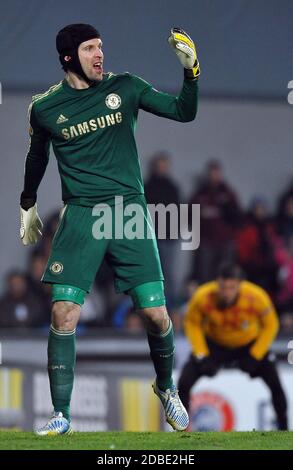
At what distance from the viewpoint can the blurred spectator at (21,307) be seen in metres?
11.8

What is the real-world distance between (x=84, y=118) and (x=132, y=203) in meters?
0.48

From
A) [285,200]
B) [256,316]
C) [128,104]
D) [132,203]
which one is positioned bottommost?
[132,203]

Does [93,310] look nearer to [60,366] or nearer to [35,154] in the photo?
[35,154]

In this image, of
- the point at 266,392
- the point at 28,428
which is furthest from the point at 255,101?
the point at 28,428

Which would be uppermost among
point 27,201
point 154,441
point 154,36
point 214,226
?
point 154,36

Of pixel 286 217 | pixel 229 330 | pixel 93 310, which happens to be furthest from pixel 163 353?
pixel 286 217

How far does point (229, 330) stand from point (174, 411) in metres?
4.85

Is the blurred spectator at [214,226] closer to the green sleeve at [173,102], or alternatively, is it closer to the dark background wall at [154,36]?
the dark background wall at [154,36]

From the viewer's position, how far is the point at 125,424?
10.8m

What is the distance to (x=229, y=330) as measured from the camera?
1110 centimetres

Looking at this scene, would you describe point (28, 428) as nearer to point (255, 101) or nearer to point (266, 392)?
point (266, 392)

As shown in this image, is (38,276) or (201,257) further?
(201,257)

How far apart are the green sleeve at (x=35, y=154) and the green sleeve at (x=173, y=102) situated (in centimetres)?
52
